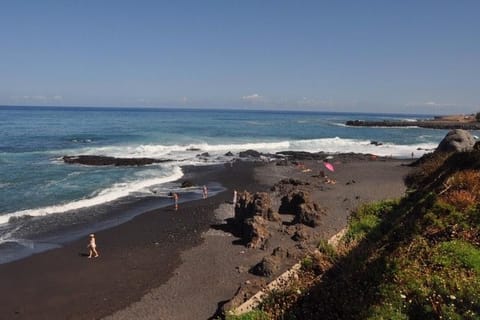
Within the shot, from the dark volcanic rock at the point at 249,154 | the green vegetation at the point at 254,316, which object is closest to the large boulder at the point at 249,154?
the dark volcanic rock at the point at 249,154

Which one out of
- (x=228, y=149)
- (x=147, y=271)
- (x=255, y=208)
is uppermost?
(x=255, y=208)

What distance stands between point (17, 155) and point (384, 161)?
144 ft

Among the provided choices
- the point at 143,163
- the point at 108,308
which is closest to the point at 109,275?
the point at 108,308

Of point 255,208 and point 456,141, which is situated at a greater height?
point 456,141

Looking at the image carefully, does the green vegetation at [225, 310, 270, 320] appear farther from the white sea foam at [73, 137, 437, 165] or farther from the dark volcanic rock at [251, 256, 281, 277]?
the white sea foam at [73, 137, 437, 165]

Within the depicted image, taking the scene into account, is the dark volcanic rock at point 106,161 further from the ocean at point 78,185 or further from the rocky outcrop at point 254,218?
the rocky outcrop at point 254,218

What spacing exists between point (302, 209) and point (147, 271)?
9.26m

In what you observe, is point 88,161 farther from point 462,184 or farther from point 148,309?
point 462,184

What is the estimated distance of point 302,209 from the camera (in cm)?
2345

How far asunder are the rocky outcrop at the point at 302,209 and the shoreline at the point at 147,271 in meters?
0.64

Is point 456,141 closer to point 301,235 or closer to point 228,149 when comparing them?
point 301,235

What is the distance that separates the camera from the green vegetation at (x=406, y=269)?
7.77 meters

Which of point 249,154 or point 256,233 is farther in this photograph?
point 249,154

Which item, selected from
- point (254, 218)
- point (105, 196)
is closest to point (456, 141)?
point (254, 218)
